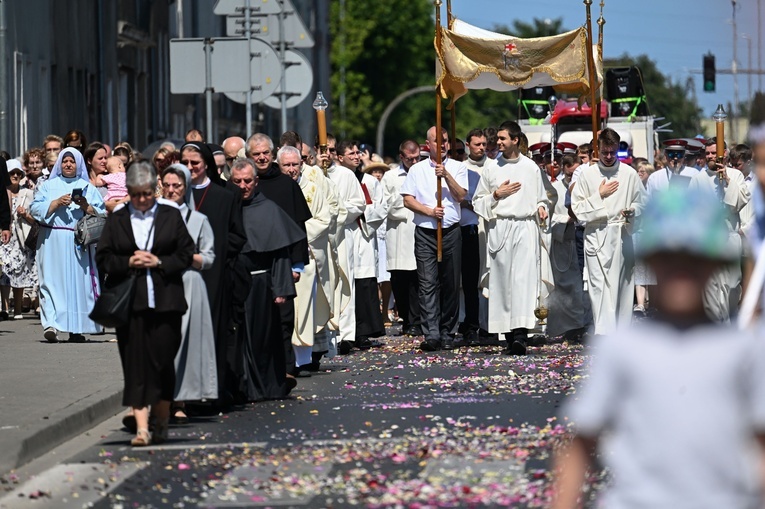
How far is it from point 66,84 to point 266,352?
21222mm

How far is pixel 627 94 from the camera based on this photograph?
4050 centimetres

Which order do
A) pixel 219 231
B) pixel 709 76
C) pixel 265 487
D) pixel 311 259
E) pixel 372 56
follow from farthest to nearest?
pixel 372 56 < pixel 709 76 < pixel 311 259 < pixel 219 231 < pixel 265 487

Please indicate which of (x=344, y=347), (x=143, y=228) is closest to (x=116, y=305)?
(x=143, y=228)

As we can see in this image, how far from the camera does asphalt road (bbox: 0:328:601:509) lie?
8094 mm

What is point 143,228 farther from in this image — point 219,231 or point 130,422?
point 219,231

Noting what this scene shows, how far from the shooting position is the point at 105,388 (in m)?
12.3

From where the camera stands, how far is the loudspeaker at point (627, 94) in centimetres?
4038

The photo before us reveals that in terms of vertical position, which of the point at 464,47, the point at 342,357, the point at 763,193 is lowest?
the point at 342,357

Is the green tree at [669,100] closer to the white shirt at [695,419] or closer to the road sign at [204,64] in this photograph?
the road sign at [204,64]

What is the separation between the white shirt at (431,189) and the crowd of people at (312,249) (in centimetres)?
2

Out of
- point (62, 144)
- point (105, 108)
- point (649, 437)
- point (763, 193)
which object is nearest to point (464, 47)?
point (62, 144)

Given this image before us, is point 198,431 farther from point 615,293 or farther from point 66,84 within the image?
point 66,84

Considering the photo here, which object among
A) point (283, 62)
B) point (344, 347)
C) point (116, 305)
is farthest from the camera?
point (283, 62)

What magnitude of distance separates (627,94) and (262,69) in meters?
22.5
